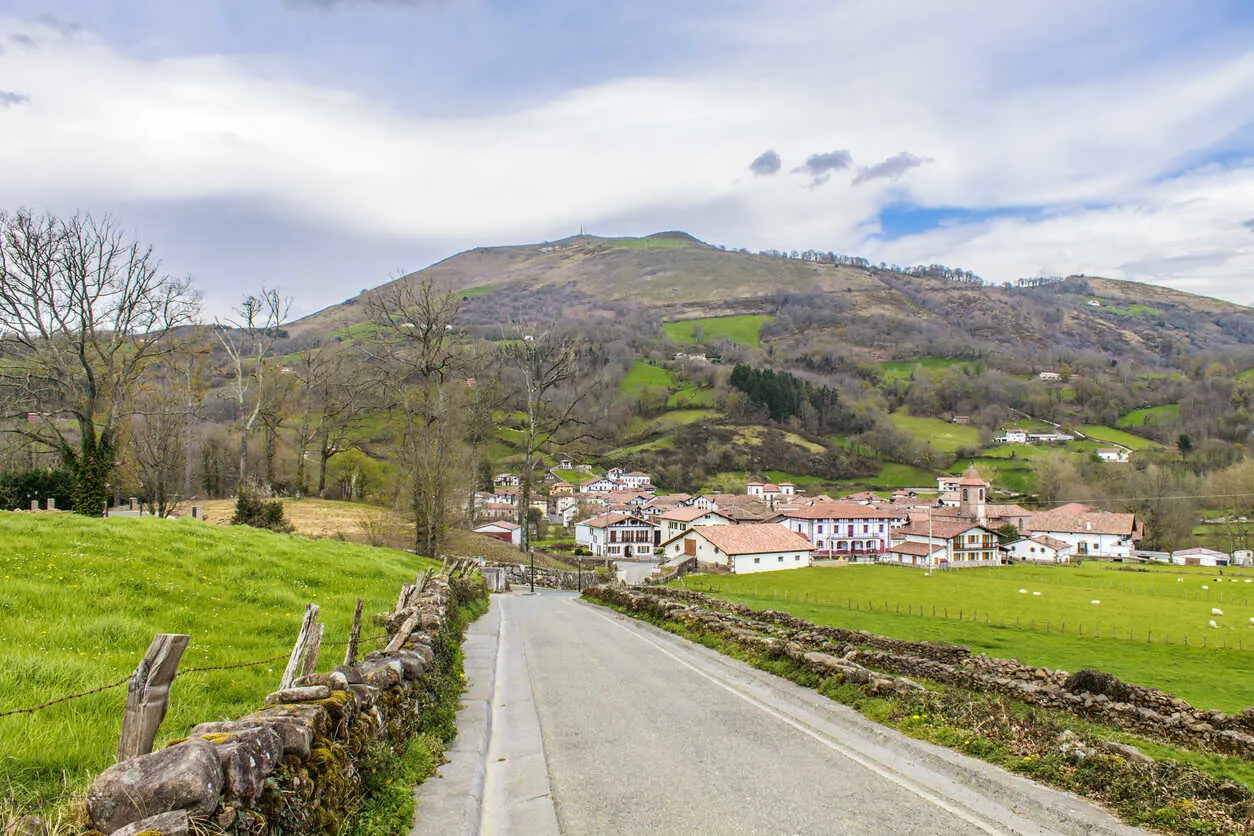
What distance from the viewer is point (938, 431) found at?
169m

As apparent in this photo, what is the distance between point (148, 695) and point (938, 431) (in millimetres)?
180785

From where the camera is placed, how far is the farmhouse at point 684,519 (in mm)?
A: 87062

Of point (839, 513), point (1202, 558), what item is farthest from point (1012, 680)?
point (1202, 558)

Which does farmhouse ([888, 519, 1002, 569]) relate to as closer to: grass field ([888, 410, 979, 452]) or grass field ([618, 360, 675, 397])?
grass field ([888, 410, 979, 452])

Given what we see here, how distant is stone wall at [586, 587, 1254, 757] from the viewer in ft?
38.7

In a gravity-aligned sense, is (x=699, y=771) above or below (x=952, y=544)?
above

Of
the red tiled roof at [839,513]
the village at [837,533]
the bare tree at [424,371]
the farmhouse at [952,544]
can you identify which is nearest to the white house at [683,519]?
the village at [837,533]

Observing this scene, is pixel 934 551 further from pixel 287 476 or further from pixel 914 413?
pixel 914 413

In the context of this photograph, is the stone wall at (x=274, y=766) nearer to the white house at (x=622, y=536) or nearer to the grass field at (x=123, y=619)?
the grass field at (x=123, y=619)

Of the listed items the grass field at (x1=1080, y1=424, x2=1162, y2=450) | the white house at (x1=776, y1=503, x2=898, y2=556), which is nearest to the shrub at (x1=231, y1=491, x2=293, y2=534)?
the white house at (x1=776, y1=503, x2=898, y2=556)

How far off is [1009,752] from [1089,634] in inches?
1206

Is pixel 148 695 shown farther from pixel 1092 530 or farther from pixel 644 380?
pixel 644 380

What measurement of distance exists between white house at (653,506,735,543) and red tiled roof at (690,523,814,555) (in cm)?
1402

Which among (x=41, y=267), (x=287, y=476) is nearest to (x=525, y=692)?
(x=41, y=267)
